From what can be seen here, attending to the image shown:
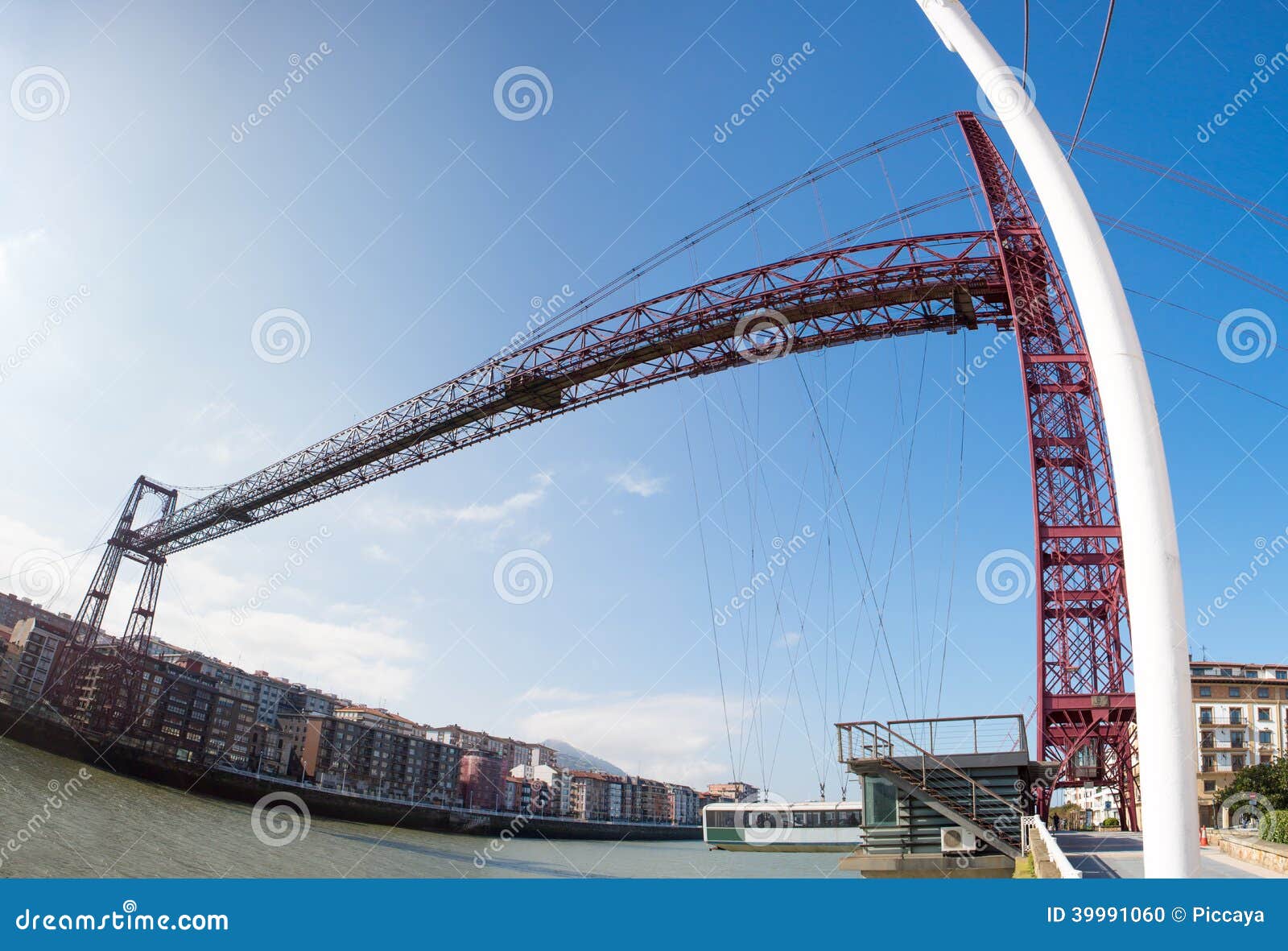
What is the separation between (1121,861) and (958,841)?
354cm

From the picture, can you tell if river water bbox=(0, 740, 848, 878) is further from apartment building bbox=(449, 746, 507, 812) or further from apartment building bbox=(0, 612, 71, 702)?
apartment building bbox=(449, 746, 507, 812)

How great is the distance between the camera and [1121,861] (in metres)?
10.3

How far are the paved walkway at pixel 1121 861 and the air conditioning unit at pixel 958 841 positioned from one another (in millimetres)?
1353

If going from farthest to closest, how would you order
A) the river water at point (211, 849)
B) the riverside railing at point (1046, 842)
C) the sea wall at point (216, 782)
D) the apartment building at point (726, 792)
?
the apartment building at point (726, 792) → the sea wall at point (216, 782) → the river water at point (211, 849) → the riverside railing at point (1046, 842)

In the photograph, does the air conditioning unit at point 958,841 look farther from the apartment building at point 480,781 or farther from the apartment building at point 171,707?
the apartment building at point 480,781

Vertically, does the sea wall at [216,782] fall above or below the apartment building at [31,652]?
below

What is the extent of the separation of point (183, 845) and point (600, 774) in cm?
10310

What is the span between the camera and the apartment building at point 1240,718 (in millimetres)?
49438

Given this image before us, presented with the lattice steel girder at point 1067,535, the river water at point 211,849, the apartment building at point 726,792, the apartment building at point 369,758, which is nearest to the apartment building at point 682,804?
the apartment building at point 726,792

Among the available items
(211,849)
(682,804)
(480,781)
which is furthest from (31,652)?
(682,804)

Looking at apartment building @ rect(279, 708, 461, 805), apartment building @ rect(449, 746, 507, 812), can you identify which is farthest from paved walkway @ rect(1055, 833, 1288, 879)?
apartment building @ rect(449, 746, 507, 812)

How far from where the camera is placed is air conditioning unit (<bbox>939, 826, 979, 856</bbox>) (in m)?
13.5

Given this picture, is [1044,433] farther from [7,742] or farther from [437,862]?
[7,742]
